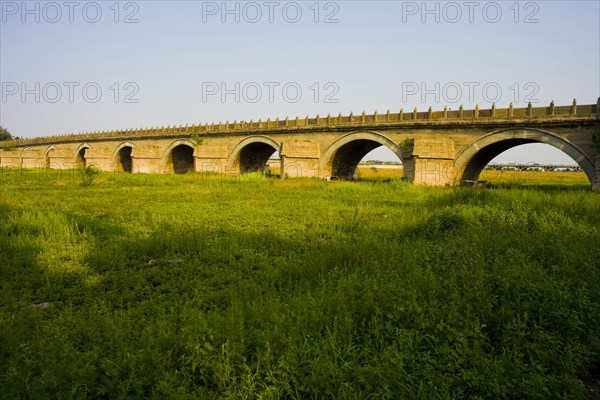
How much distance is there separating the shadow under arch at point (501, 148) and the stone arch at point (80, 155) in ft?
159

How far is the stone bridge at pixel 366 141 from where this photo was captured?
1741 cm

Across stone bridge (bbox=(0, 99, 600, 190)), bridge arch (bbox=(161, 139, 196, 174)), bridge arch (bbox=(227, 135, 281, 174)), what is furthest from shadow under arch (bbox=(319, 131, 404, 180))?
bridge arch (bbox=(161, 139, 196, 174))

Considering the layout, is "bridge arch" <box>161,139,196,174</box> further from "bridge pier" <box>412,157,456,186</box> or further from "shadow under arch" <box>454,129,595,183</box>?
"shadow under arch" <box>454,129,595,183</box>

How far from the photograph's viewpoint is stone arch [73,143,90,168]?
48.9 m

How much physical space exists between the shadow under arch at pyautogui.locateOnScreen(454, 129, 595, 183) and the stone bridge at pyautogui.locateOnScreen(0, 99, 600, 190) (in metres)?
0.04

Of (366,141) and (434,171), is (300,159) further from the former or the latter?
(434,171)

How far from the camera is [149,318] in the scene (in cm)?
382

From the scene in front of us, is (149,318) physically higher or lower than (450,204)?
lower

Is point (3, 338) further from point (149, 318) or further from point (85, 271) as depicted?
point (85, 271)

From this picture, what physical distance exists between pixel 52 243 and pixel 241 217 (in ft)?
15.5

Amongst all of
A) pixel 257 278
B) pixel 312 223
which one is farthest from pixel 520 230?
pixel 257 278

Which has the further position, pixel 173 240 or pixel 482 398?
pixel 173 240

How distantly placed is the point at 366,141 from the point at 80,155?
4603cm

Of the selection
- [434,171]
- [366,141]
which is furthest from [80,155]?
[434,171]
